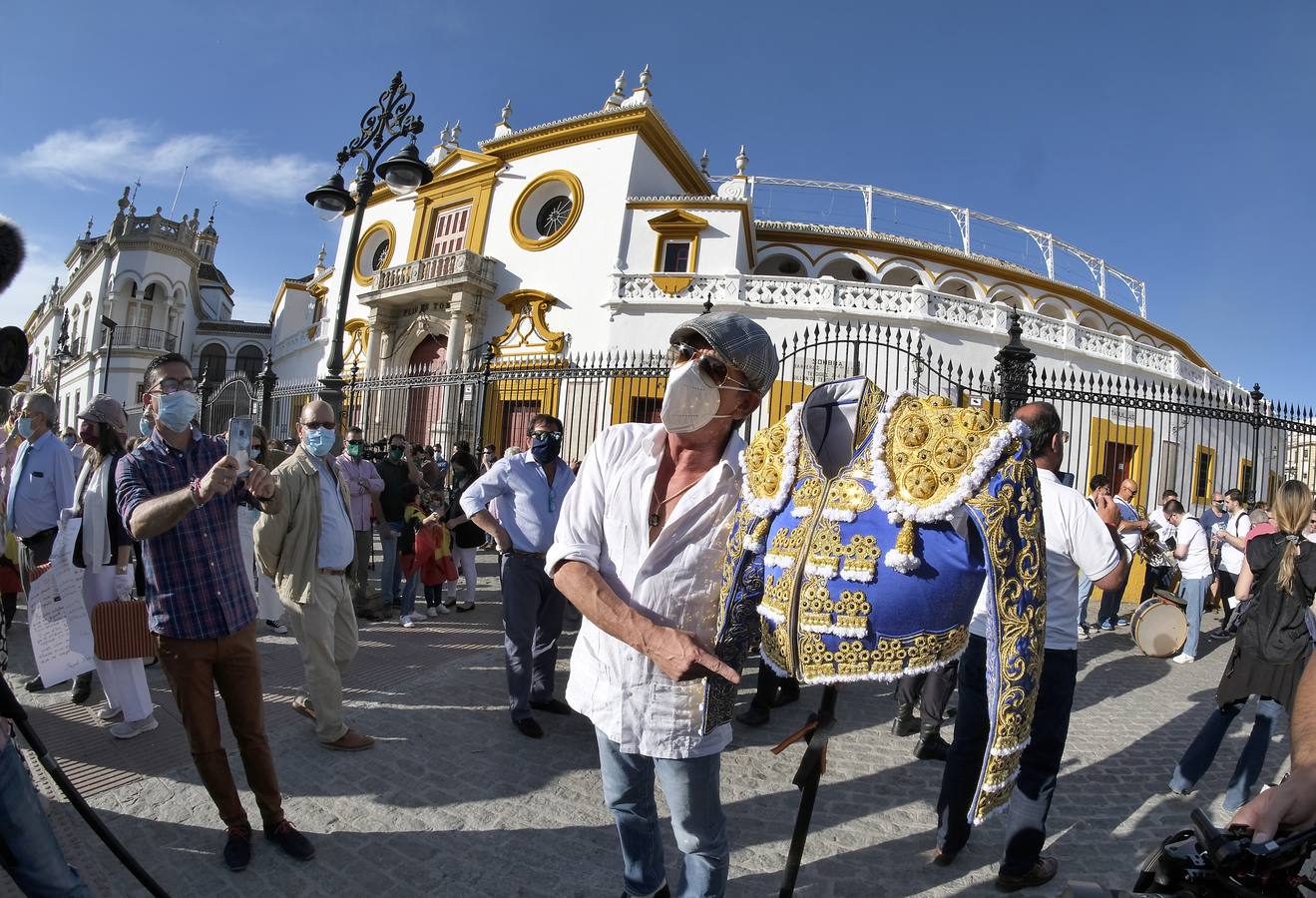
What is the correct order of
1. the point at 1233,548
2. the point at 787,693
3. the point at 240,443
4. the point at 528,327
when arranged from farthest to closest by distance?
the point at 528,327
the point at 1233,548
the point at 787,693
the point at 240,443

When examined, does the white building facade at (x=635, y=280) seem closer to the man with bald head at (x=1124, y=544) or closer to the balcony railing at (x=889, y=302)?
the balcony railing at (x=889, y=302)

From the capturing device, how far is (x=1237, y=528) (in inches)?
332

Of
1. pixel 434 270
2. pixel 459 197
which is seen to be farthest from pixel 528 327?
pixel 459 197

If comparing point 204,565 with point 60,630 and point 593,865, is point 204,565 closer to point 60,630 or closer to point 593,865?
point 60,630

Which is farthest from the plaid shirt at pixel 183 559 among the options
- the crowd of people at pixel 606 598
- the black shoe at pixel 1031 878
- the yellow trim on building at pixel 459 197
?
the yellow trim on building at pixel 459 197

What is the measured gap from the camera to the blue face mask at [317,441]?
4.05 meters

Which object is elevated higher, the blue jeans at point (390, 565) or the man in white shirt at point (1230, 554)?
the man in white shirt at point (1230, 554)

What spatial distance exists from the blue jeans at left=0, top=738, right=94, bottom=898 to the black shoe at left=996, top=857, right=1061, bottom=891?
3.30 metres

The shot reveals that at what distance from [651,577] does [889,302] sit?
16139 mm

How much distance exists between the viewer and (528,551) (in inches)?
180

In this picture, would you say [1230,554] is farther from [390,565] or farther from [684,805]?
[390,565]

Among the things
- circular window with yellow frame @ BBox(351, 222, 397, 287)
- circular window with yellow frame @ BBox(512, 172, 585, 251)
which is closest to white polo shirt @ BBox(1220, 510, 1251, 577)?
circular window with yellow frame @ BBox(512, 172, 585, 251)

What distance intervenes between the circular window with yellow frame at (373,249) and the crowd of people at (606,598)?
20844mm

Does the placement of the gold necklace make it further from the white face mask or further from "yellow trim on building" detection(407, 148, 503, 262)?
"yellow trim on building" detection(407, 148, 503, 262)
